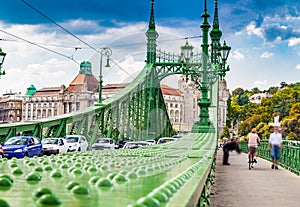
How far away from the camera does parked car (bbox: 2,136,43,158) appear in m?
24.6

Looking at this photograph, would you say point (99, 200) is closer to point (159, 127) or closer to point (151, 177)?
point (151, 177)

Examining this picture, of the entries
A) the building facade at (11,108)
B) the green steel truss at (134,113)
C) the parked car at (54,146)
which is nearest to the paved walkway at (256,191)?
the parked car at (54,146)

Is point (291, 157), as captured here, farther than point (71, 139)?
No

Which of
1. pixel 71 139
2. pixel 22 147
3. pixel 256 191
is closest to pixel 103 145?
pixel 71 139

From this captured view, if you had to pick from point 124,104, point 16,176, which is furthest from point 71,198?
point 124,104

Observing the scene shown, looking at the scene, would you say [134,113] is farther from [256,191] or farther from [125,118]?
[256,191]

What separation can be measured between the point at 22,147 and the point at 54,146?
373 centimetres

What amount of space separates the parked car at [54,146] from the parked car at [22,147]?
3.74 feet

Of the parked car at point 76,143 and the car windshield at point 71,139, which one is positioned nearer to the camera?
the parked car at point 76,143

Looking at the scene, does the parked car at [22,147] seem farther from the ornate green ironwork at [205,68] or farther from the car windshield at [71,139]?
the ornate green ironwork at [205,68]

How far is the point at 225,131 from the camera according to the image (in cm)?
10119

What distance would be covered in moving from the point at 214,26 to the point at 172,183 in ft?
74.9

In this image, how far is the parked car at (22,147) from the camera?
80.7ft

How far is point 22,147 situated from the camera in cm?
2503
